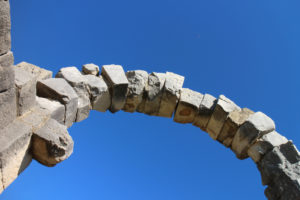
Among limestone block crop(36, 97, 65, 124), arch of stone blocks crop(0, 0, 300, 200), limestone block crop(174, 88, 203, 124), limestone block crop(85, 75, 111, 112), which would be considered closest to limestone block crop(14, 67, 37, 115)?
arch of stone blocks crop(0, 0, 300, 200)

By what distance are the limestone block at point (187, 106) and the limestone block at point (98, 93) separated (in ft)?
A: 4.41

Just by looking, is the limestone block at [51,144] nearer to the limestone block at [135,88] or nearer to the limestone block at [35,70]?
the limestone block at [35,70]

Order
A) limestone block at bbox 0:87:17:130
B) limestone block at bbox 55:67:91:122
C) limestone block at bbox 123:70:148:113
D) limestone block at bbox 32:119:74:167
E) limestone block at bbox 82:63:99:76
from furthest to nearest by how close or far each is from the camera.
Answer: limestone block at bbox 123:70:148:113
limestone block at bbox 82:63:99:76
limestone block at bbox 55:67:91:122
limestone block at bbox 32:119:74:167
limestone block at bbox 0:87:17:130

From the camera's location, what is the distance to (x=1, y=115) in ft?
11.9

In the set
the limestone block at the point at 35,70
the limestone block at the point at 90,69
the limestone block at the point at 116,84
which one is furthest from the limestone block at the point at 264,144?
the limestone block at the point at 35,70

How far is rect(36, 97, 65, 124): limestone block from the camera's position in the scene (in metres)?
4.50

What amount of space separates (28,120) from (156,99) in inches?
105

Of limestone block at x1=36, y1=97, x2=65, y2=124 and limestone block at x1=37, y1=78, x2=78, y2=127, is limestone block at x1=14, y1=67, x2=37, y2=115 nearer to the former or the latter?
limestone block at x1=36, y1=97, x2=65, y2=124

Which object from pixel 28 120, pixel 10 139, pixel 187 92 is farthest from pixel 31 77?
pixel 187 92

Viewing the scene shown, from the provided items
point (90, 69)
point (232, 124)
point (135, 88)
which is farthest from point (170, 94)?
→ point (90, 69)

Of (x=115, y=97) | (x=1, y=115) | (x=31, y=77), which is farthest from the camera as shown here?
(x=115, y=97)

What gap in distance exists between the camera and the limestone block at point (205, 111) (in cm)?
613

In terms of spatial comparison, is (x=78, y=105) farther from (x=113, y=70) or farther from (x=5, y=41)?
(x=5, y=41)

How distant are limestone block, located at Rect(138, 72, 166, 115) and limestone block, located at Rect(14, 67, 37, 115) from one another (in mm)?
2408
